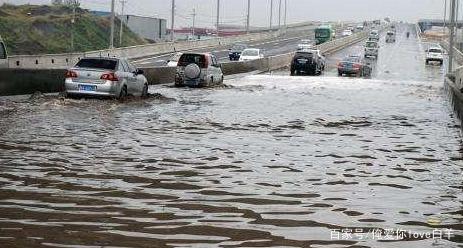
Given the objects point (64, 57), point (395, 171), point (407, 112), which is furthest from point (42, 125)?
point (64, 57)

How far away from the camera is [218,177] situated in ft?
32.5

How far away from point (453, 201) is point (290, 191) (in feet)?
6.56

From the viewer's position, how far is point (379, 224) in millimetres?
7277

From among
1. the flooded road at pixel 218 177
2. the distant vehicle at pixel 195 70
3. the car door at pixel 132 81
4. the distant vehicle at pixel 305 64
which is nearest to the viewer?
the flooded road at pixel 218 177

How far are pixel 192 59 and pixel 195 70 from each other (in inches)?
21.6

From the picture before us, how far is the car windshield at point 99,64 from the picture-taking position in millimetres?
21516

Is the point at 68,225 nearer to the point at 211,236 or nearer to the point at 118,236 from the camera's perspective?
the point at 118,236

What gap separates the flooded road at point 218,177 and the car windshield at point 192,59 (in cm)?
1081

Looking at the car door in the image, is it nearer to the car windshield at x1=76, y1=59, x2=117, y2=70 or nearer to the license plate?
the car windshield at x1=76, y1=59, x2=117, y2=70

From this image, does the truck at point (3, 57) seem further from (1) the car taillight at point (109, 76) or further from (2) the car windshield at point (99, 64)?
(1) the car taillight at point (109, 76)

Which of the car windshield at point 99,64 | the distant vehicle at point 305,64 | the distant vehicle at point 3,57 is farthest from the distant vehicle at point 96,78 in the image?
the distant vehicle at point 305,64

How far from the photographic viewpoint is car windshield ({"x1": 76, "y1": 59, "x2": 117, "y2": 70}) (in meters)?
21.5

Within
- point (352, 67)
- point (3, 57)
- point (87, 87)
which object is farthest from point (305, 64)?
point (3, 57)

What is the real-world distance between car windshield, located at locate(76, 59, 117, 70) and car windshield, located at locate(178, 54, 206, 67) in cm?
1027
